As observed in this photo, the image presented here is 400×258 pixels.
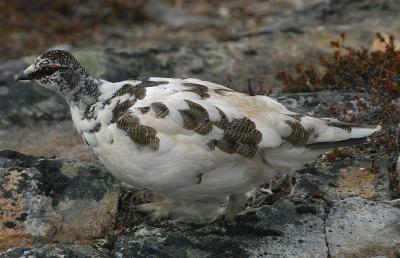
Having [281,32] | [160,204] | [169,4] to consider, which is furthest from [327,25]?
[160,204]

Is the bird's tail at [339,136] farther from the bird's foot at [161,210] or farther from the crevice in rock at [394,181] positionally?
the bird's foot at [161,210]

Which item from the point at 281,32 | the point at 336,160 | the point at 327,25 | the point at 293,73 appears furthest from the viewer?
the point at 327,25

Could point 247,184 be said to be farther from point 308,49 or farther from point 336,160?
point 308,49

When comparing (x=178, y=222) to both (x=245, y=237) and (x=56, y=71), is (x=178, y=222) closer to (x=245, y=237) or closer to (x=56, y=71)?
(x=245, y=237)

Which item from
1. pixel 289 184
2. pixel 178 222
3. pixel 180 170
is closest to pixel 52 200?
pixel 178 222

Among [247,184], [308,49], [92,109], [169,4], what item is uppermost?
[169,4]

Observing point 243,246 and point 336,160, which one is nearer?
point 243,246

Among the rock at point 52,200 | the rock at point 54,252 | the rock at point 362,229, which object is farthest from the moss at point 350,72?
the rock at point 54,252
